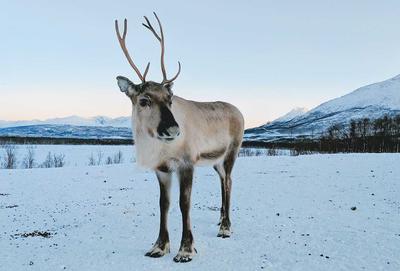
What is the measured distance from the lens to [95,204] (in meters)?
12.6

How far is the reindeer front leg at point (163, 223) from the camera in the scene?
6746mm

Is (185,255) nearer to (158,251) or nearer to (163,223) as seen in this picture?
(158,251)

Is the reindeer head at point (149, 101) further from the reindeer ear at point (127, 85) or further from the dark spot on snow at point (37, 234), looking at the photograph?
the dark spot on snow at point (37, 234)

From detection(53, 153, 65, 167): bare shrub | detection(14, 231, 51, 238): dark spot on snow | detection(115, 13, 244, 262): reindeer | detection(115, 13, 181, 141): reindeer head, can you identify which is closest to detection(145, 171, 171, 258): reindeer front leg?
detection(115, 13, 244, 262): reindeer

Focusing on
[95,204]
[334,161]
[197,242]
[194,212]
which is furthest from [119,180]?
[334,161]

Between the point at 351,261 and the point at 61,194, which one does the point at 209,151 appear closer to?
the point at 351,261

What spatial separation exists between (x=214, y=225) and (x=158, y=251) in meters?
2.64

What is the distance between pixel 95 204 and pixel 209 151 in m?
6.60

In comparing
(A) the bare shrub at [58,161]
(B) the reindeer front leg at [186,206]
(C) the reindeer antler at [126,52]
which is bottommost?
(A) the bare shrub at [58,161]

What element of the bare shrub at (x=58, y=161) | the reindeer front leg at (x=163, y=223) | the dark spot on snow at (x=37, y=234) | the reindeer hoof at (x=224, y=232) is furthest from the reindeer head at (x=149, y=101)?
the bare shrub at (x=58, y=161)

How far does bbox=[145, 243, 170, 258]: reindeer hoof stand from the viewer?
21.9 ft

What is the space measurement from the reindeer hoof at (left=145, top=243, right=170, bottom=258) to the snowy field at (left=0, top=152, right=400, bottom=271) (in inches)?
5.2

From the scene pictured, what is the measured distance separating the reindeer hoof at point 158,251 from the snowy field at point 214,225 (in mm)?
132

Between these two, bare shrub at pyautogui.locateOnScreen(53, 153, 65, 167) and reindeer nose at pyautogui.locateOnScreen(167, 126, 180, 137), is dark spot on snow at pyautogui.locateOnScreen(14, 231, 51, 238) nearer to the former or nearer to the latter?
reindeer nose at pyautogui.locateOnScreen(167, 126, 180, 137)
